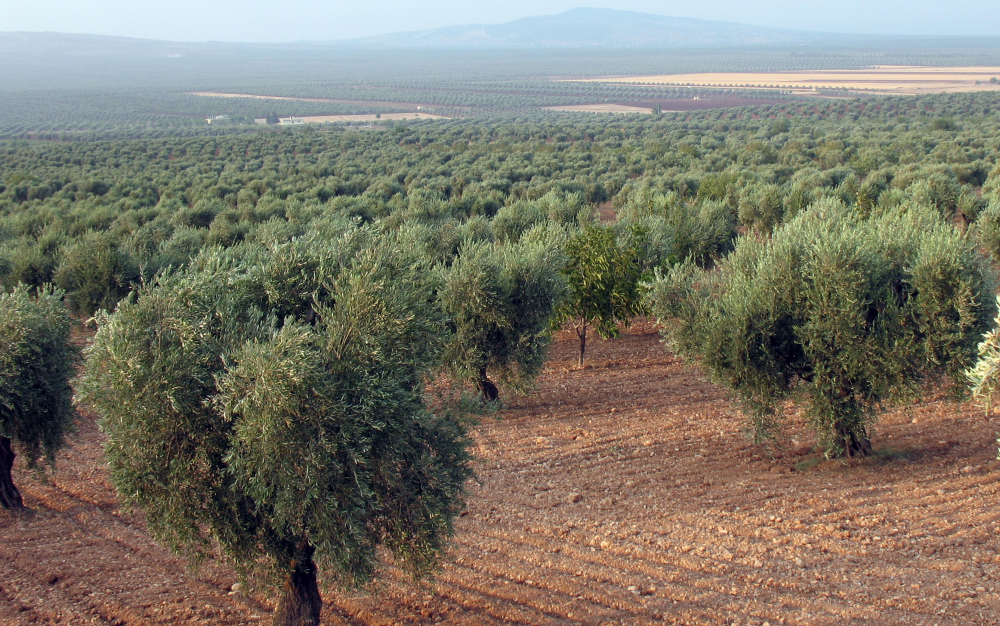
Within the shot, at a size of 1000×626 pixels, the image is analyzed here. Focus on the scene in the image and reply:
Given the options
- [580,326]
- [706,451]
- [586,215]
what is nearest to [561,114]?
[586,215]

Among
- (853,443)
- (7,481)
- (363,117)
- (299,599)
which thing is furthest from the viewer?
(363,117)

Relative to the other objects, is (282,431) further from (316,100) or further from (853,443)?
(316,100)

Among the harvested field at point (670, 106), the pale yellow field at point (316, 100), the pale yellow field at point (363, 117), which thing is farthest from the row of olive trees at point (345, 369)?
the pale yellow field at point (316, 100)

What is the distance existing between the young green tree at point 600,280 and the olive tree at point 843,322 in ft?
16.8

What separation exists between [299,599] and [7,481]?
6352mm

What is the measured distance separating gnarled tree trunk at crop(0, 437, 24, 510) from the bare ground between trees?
0.35 meters

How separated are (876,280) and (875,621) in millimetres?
5695

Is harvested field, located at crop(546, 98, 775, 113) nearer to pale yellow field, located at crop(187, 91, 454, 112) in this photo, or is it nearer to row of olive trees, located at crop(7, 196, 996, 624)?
pale yellow field, located at crop(187, 91, 454, 112)

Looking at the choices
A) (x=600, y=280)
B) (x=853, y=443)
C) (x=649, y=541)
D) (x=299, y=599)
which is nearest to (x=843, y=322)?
(x=853, y=443)

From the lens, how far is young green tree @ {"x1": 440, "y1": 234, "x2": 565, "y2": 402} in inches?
602

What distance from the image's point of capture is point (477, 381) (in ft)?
52.9

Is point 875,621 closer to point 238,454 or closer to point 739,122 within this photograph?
point 238,454

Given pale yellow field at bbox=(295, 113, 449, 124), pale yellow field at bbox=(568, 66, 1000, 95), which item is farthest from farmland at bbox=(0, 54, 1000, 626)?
pale yellow field at bbox=(568, 66, 1000, 95)

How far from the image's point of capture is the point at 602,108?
128500 millimetres
